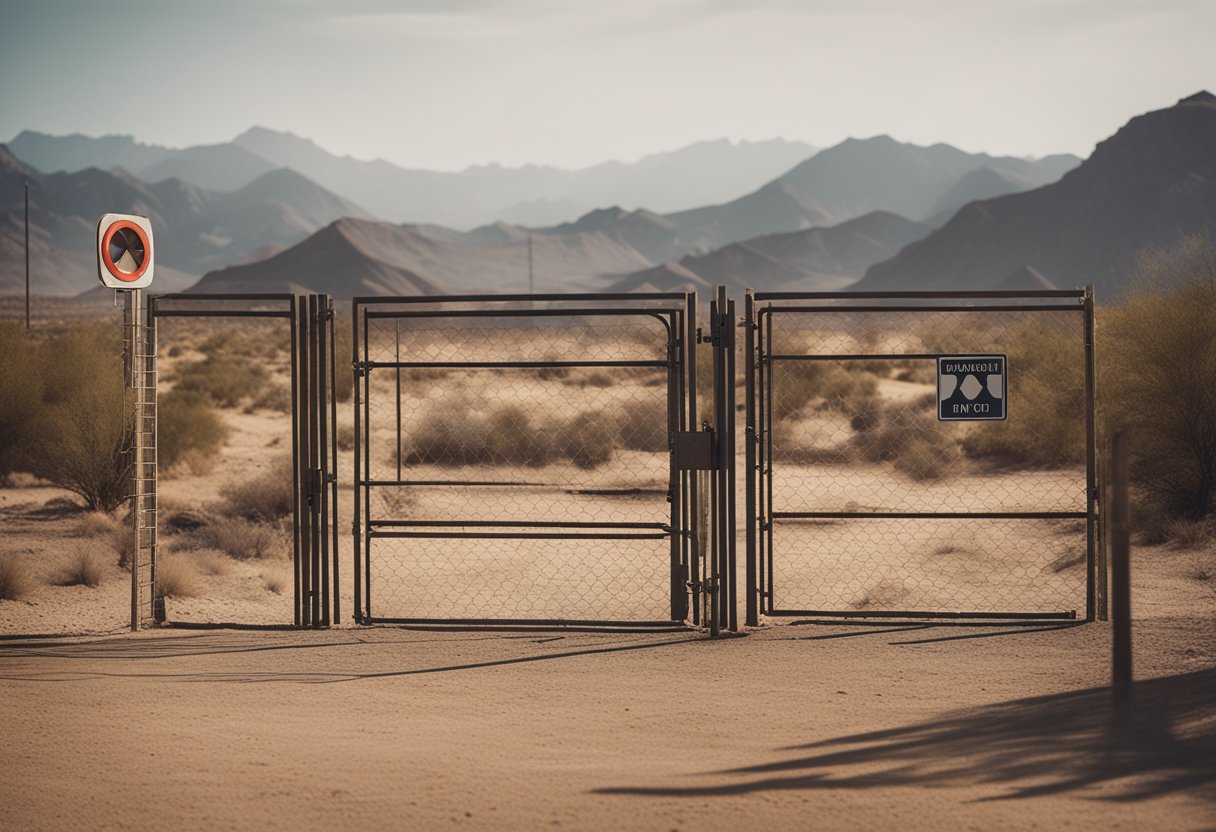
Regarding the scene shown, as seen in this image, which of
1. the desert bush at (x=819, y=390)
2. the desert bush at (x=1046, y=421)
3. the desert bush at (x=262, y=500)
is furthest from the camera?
the desert bush at (x=819, y=390)

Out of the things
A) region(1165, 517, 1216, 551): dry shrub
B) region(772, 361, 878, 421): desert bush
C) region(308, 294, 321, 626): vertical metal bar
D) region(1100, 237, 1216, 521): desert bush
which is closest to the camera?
region(308, 294, 321, 626): vertical metal bar

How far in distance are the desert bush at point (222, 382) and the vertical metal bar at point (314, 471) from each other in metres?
22.4

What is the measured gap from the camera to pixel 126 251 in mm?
10281

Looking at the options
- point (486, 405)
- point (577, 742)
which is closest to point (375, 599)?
point (577, 742)

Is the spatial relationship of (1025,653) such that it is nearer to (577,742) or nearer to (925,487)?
(577,742)

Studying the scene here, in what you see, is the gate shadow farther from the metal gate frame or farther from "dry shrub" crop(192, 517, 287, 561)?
"dry shrub" crop(192, 517, 287, 561)

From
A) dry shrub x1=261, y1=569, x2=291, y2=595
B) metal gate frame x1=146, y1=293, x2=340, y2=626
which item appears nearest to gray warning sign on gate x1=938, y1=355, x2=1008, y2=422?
metal gate frame x1=146, y1=293, x2=340, y2=626

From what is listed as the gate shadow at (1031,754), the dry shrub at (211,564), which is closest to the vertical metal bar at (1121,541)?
the gate shadow at (1031,754)

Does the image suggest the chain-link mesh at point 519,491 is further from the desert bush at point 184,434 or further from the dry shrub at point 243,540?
the desert bush at point 184,434

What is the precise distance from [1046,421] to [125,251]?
52.2 ft

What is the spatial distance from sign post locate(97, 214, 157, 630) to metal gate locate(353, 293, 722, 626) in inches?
68.2

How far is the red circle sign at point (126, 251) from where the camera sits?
10.1 metres

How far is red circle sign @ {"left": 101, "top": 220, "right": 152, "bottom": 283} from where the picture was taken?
33.3 ft

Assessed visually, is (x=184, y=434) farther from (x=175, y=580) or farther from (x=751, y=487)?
(x=751, y=487)
